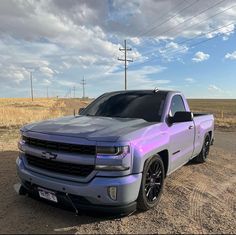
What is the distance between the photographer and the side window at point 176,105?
6139 millimetres

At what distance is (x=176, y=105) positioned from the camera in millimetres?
6438

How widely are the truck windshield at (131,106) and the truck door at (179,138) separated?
289 millimetres

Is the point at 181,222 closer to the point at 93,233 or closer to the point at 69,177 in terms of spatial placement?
the point at 93,233

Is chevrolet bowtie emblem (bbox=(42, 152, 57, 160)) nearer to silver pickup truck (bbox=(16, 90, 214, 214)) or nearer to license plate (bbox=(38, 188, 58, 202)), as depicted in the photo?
silver pickup truck (bbox=(16, 90, 214, 214))


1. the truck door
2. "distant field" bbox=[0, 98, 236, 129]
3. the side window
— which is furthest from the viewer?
"distant field" bbox=[0, 98, 236, 129]

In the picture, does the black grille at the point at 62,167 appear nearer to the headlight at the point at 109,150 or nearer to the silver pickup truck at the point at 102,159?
the silver pickup truck at the point at 102,159

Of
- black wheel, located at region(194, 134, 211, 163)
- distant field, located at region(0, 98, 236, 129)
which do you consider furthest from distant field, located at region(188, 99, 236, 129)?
black wheel, located at region(194, 134, 211, 163)

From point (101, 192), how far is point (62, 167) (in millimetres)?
641

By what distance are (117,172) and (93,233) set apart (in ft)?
2.57

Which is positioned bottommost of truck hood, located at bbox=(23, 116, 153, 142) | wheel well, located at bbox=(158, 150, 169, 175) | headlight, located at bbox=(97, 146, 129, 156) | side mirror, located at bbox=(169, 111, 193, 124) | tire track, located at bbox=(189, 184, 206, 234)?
tire track, located at bbox=(189, 184, 206, 234)

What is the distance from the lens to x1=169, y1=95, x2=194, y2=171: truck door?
5.76 metres

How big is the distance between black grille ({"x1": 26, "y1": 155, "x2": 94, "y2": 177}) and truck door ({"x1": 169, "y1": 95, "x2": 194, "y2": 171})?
70.9 inches

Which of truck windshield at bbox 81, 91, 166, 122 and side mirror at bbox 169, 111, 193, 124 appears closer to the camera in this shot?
side mirror at bbox 169, 111, 193, 124

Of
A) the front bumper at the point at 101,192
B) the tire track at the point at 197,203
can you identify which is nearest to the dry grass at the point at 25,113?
the tire track at the point at 197,203
